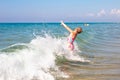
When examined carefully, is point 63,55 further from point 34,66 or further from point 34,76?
point 34,76

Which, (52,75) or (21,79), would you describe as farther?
(52,75)

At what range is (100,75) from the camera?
31.6 feet

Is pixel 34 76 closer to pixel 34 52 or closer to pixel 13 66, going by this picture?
pixel 13 66

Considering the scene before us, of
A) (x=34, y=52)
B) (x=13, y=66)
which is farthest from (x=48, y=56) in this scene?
(x=13, y=66)

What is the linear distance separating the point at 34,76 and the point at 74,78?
4.68ft

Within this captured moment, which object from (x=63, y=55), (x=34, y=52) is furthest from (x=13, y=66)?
(x=63, y=55)

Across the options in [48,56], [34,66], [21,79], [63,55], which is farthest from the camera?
[63,55]

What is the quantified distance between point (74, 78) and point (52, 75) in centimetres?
76

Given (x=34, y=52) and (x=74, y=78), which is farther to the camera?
(x=34, y=52)

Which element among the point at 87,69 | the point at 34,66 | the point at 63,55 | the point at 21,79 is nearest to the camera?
the point at 21,79

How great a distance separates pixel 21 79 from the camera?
809cm

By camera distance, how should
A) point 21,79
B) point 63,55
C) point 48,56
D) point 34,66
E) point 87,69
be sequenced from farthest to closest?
1. point 63,55
2. point 48,56
3. point 87,69
4. point 34,66
5. point 21,79

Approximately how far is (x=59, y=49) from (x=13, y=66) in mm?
5857

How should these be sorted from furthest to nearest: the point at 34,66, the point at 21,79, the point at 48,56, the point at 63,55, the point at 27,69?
the point at 63,55 < the point at 48,56 < the point at 34,66 < the point at 27,69 < the point at 21,79
